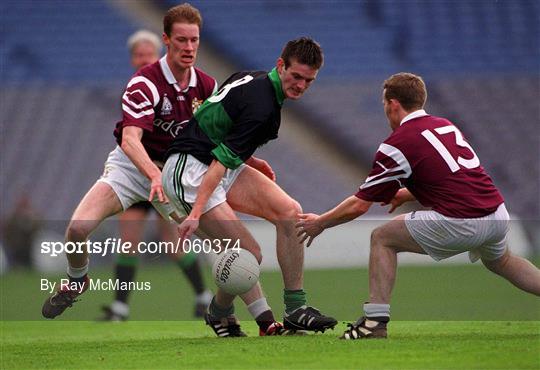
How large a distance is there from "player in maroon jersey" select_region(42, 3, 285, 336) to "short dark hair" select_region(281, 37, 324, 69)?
987mm

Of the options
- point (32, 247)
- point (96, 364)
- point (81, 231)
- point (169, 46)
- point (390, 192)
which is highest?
point (169, 46)

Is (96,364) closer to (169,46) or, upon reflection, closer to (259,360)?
(259,360)

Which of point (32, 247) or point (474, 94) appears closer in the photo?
point (32, 247)

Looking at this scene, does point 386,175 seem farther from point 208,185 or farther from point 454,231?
point 208,185

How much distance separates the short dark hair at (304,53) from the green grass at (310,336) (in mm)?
1500

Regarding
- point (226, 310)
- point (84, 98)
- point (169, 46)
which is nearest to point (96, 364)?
point (226, 310)

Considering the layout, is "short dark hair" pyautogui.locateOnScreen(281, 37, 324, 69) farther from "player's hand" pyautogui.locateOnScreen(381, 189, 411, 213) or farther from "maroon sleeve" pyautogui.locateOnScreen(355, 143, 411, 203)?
"player's hand" pyautogui.locateOnScreen(381, 189, 411, 213)

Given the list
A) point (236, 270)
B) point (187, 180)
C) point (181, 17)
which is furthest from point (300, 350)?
point (181, 17)

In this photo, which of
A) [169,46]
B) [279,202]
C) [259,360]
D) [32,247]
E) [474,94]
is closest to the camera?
[259,360]

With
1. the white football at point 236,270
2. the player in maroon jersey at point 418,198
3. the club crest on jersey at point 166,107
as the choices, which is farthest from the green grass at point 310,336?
the club crest on jersey at point 166,107

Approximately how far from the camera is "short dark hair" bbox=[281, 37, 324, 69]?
19.2 ft

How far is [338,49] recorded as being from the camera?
59.2ft

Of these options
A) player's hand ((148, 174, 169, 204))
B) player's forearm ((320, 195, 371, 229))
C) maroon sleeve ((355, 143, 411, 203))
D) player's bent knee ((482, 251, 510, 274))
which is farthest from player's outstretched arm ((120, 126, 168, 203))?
player's bent knee ((482, 251, 510, 274))

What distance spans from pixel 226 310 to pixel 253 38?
489 inches
